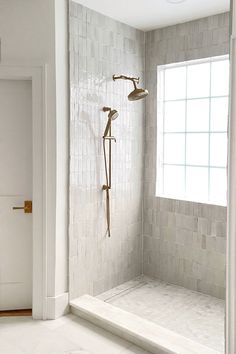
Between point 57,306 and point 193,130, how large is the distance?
6.61 ft

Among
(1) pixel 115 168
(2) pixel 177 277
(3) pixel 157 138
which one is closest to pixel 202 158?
(3) pixel 157 138

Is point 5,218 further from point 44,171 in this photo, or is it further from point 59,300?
point 59,300

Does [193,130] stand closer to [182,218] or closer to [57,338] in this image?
[182,218]

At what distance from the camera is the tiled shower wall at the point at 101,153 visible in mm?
3061

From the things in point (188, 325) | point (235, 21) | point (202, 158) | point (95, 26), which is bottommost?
point (188, 325)

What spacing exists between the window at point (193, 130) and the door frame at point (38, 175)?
1.35 meters

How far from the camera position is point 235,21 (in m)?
1.92

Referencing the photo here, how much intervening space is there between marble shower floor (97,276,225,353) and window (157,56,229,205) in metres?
0.91

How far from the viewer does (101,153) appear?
331 centimetres

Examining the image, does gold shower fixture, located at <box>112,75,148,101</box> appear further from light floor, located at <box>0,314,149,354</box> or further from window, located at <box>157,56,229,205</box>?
light floor, located at <box>0,314,149,354</box>

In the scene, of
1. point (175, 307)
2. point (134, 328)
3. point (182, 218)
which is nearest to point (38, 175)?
point (134, 328)

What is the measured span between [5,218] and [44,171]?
1.77ft

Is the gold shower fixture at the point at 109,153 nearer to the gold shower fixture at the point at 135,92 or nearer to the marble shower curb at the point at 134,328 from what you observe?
the gold shower fixture at the point at 135,92

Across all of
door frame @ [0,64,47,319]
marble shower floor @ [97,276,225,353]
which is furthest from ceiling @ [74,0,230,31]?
marble shower floor @ [97,276,225,353]
